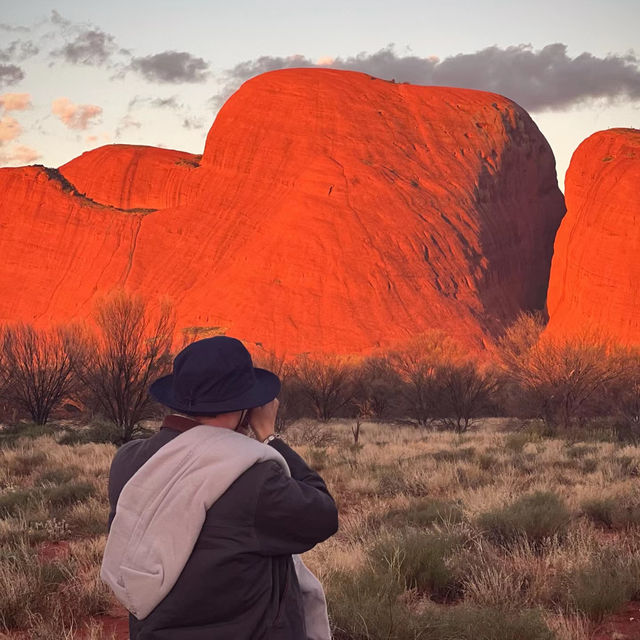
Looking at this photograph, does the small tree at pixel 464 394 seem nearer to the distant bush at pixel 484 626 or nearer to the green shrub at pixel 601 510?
the green shrub at pixel 601 510

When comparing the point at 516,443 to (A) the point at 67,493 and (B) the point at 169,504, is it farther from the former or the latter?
(B) the point at 169,504

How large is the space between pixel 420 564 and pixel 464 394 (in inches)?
889

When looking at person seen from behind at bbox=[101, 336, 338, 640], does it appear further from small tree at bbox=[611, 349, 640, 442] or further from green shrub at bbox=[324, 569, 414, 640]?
small tree at bbox=[611, 349, 640, 442]

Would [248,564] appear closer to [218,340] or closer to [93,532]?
[218,340]

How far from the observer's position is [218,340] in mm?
2342

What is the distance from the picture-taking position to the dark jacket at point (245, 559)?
7.09 ft

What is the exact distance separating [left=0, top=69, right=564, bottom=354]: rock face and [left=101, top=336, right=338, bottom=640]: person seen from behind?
4068 cm

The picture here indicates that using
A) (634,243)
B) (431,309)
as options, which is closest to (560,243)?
(634,243)

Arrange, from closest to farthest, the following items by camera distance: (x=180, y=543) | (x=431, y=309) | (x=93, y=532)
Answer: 1. (x=180, y=543)
2. (x=93, y=532)
3. (x=431, y=309)

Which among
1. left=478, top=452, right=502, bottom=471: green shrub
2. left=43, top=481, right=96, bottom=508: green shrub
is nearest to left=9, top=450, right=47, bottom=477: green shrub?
left=43, top=481, right=96, bottom=508: green shrub

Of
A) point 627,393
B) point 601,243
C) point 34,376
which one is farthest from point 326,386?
point 601,243

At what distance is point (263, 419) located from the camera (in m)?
2.44

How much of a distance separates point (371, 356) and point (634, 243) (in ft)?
52.8

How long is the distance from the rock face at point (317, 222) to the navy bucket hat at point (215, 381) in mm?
40658
